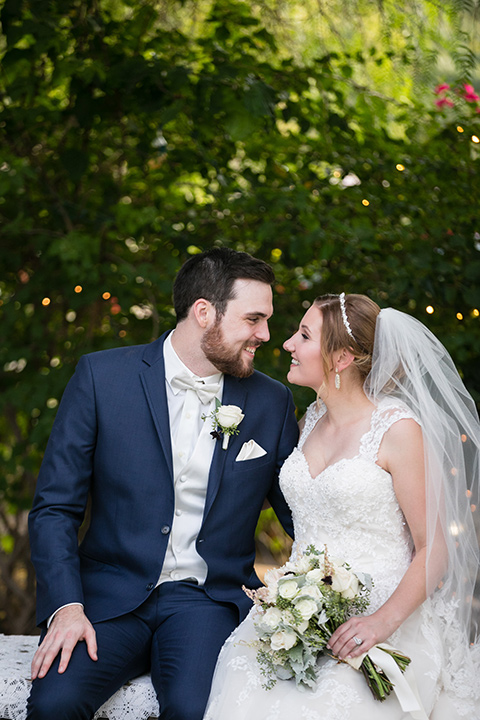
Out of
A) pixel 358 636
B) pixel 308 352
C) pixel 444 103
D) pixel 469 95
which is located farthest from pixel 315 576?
pixel 444 103

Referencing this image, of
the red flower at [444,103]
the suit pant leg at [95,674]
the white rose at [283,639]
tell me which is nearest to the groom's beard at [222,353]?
the suit pant leg at [95,674]

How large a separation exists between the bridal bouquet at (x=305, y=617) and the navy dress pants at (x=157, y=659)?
0.30 m

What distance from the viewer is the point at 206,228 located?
450cm

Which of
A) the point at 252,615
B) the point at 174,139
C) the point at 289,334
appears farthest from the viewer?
the point at 174,139

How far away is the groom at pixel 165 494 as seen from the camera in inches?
102

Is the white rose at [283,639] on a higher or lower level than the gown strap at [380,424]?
lower

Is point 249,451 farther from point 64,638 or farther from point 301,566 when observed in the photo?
point 64,638

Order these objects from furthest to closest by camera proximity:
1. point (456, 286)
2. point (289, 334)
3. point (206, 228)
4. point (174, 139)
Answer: point (174, 139) < point (206, 228) < point (289, 334) < point (456, 286)

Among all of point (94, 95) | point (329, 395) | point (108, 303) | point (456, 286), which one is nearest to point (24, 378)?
point (108, 303)

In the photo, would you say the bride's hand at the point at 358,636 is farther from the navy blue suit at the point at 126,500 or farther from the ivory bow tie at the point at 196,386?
the ivory bow tie at the point at 196,386

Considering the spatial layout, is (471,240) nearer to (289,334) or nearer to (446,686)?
(289,334)

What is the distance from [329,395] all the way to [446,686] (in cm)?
116

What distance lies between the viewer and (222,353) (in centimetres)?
303

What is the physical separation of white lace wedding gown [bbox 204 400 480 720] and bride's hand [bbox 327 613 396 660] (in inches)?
2.3
